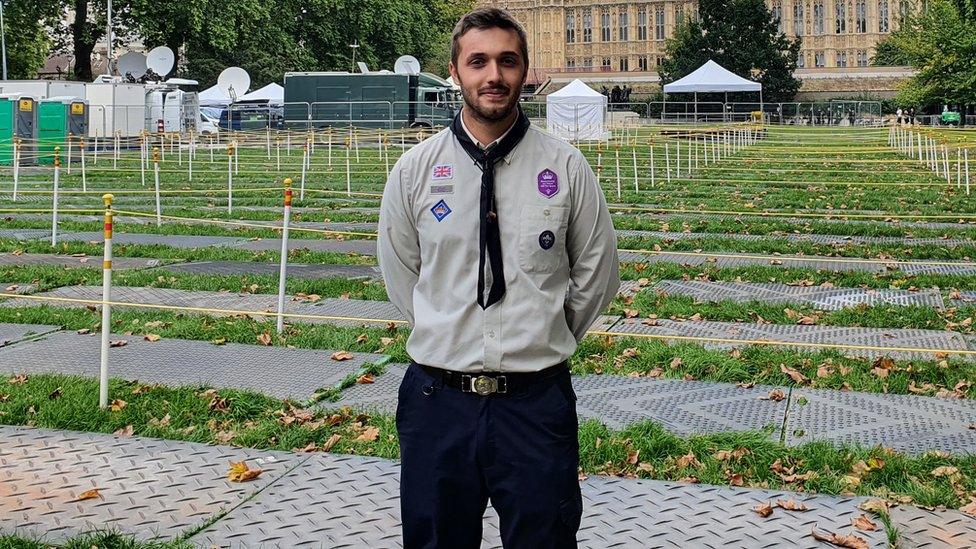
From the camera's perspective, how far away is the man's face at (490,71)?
145 inches

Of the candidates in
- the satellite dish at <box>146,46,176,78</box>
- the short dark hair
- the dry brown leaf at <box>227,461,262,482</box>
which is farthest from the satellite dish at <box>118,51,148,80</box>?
the short dark hair

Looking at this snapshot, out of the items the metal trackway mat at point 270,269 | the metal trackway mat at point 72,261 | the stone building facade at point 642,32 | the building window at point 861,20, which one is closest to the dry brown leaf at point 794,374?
the metal trackway mat at point 270,269

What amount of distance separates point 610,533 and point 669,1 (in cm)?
13401

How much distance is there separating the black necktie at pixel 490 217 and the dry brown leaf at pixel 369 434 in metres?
3.25

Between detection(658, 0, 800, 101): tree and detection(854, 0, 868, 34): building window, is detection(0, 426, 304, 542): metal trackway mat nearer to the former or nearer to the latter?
detection(658, 0, 800, 101): tree

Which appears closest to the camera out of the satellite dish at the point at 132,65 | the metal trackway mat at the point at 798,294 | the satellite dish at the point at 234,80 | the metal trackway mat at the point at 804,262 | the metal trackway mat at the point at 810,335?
the metal trackway mat at the point at 810,335

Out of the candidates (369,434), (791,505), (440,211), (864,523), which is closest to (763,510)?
(791,505)

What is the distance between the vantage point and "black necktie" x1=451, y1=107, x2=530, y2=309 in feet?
12.1

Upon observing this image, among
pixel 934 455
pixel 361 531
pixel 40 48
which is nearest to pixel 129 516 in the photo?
pixel 361 531

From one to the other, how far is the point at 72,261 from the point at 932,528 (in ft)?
37.0

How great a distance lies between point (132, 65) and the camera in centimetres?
5553

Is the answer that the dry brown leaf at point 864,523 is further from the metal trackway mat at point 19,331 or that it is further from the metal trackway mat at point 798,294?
the metal trackway mat at point 19,331

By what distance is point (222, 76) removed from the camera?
63875 mm

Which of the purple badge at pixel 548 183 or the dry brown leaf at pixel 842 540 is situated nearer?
the purple badge at pixel 548 183
